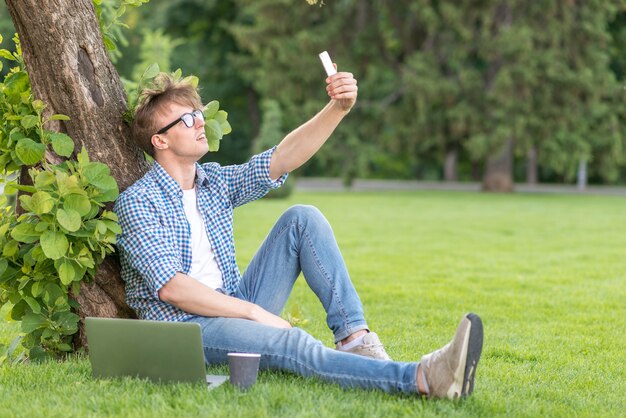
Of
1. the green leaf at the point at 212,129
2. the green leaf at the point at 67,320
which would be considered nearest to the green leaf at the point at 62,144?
the green leaf at the point at 212,129

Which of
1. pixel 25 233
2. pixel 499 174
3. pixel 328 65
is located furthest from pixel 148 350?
pixel 499 174

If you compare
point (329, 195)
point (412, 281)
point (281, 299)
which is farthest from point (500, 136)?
point (281, 299)

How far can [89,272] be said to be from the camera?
12.9ft

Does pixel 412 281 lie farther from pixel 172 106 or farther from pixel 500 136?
pixel 500 136

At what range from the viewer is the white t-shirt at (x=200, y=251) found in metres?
3.87

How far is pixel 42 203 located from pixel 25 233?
0.64ft

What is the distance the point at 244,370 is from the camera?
11.1 feet

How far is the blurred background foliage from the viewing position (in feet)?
80.9

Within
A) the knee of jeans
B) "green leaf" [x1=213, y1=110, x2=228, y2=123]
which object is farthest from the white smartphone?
"green leaf" [x1=213, y1=110, x2=228, y2=123]

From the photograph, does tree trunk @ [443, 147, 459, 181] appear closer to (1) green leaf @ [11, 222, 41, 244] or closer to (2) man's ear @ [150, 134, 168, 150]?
(2) man's ear @ [150, 134, 168, 150]

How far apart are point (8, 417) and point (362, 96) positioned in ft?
Answer: 82.6

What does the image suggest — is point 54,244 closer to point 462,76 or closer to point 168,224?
point 168,224

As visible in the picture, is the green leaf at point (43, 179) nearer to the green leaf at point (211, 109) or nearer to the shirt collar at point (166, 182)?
the shirt collar at point (166, 182)

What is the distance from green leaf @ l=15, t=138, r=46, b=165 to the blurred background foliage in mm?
18783
